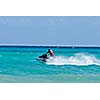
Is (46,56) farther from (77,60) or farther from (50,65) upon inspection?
(77,60)

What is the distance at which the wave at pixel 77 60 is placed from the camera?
2.09 m

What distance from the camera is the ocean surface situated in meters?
2.09

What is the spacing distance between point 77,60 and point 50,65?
205 millimetres

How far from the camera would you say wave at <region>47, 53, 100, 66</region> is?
6.86 ft

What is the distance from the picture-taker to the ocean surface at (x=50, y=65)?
209 cm

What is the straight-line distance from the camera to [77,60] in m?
2.11

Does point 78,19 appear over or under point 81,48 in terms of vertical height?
over

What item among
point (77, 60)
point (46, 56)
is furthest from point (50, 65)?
point (77, 60)

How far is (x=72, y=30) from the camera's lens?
2.12 m
